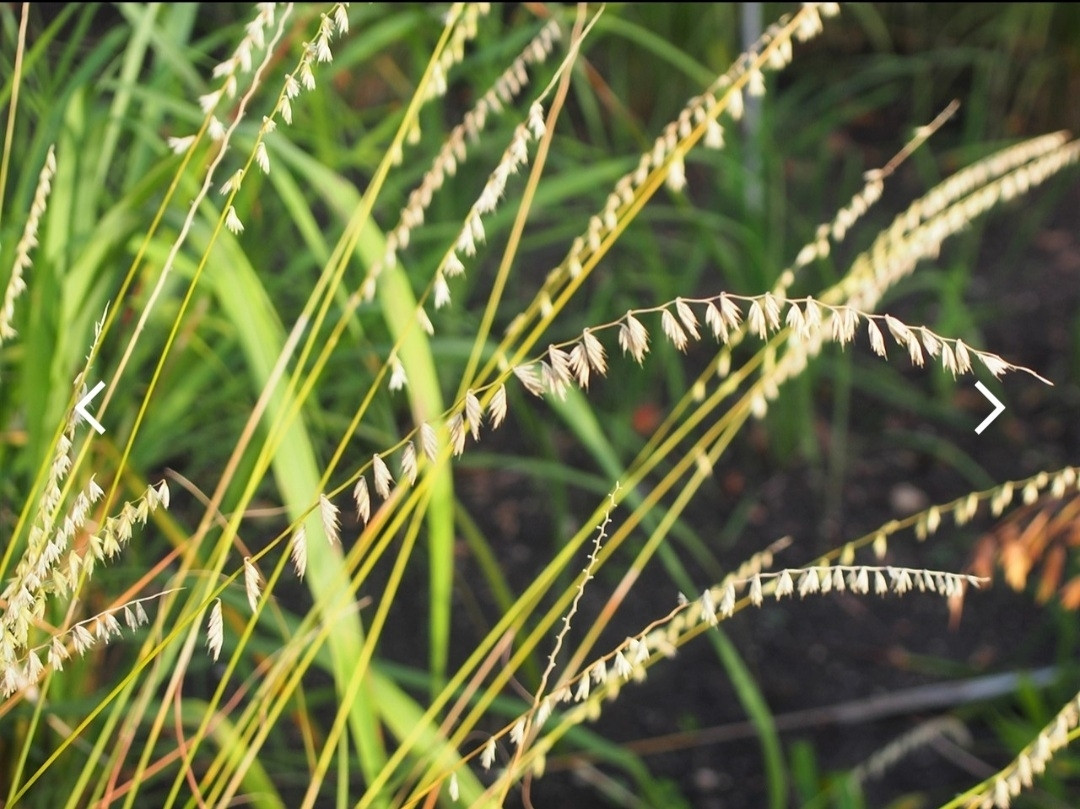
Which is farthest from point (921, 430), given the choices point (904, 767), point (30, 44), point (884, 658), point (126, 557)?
point (30, 44)

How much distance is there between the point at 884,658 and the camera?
5.23 feet

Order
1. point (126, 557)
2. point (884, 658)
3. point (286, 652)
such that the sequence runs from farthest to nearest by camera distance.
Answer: point (884, 658), point (126, 557), point (286, 652)

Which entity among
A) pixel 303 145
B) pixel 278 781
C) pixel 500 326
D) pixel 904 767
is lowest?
pixel 904 767

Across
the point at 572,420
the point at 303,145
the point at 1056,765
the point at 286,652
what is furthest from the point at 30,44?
the point at 1056,765

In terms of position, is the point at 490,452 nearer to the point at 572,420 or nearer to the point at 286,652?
the point at 572,420

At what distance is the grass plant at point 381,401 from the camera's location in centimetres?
63

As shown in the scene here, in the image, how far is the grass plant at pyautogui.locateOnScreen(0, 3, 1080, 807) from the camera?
626mm

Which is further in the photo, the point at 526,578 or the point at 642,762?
the point at 526,578

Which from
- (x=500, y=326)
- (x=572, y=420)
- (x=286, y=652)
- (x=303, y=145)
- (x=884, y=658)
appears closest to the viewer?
(x=286, y=652)

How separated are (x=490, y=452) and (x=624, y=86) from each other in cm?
99

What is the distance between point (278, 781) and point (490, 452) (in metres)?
0.69

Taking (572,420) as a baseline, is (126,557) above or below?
below

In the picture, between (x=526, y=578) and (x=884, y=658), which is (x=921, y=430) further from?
(x=526, y=578)

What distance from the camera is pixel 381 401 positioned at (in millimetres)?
1360
